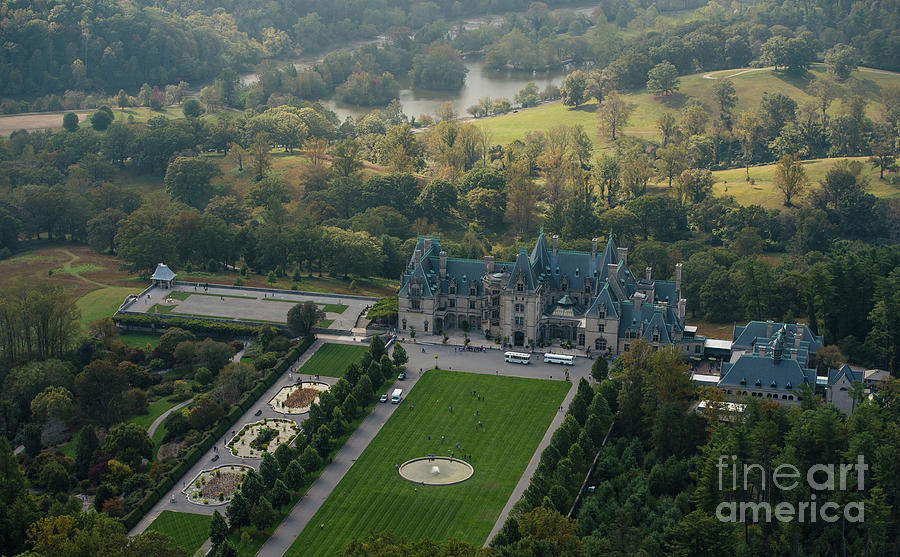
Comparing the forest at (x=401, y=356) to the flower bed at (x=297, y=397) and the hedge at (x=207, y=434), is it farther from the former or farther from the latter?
the flower bed at (x=297, y=397)

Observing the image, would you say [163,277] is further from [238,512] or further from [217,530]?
[217,530]

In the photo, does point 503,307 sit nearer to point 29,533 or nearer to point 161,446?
point 161,446

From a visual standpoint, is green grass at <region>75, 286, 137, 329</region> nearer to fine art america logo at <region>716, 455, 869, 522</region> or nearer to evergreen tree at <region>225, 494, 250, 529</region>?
evergreen tree at <region>225, 494, 250, 529</region>

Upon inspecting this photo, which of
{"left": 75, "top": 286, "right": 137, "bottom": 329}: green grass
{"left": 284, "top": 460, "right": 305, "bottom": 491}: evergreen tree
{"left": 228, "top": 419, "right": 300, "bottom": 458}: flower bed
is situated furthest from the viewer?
{"left": 75, "top": 286, "right": 137, "bottom": 329}: green grass

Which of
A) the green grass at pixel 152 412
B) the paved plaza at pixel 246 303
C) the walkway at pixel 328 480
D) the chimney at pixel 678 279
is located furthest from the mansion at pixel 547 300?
the green grass at pixel 152 412

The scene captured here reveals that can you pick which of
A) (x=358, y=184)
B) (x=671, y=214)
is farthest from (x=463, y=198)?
(x=671, y=214)

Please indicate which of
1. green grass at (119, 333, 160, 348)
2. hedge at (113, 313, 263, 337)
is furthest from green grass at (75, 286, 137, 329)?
green grass at (119, 333, 160, 348)
